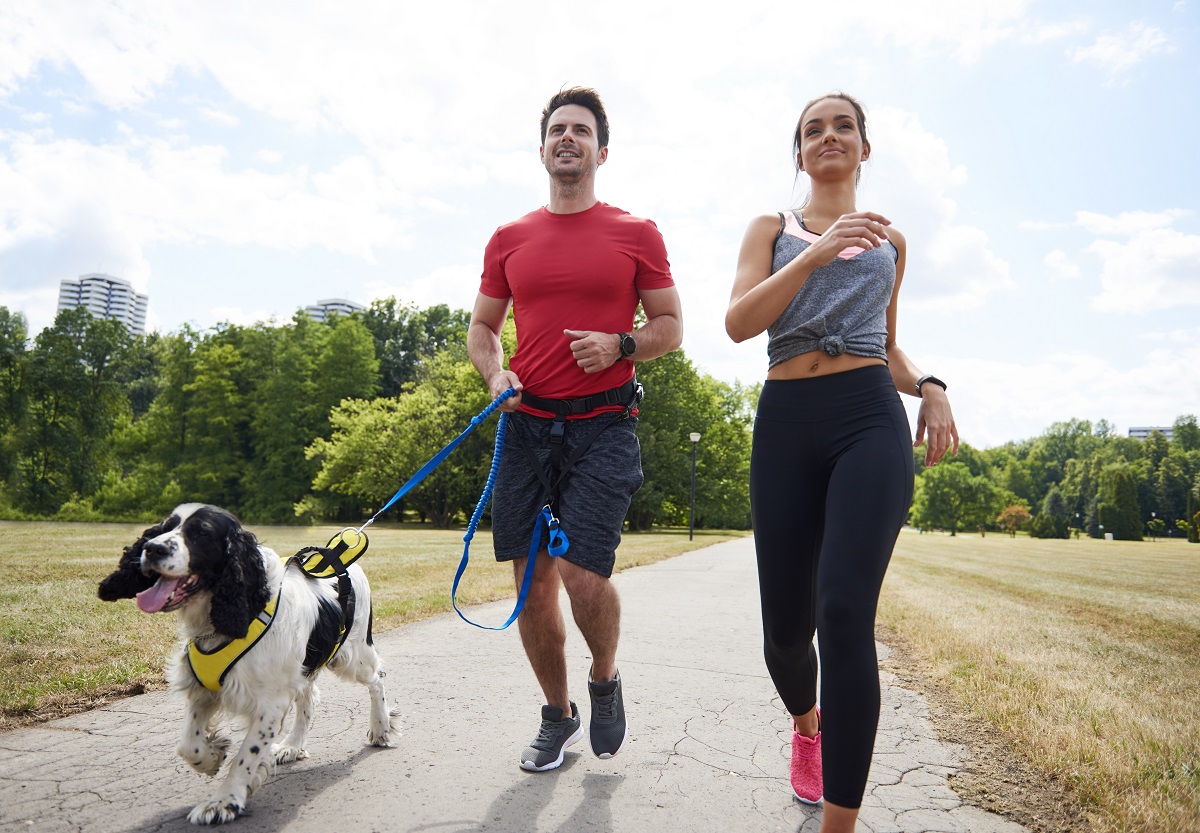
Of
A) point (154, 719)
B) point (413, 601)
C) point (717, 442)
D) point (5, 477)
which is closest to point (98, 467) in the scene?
point (5, 477)

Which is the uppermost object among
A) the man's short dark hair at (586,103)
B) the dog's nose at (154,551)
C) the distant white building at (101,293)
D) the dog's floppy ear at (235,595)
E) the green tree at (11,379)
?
the distant white building at (101,293)

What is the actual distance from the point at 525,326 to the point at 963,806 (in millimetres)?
2686

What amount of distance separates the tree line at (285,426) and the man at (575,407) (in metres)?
34.5

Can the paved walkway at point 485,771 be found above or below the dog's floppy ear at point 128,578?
below

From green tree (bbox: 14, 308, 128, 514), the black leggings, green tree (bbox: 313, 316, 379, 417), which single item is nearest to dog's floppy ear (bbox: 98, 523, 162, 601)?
the black leggings

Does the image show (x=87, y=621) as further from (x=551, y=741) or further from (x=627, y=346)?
(x=627, y=346)

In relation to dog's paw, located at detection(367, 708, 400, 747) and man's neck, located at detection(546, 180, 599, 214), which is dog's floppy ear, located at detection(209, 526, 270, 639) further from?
man's neck, located at detection(546, 180, 599, 214)

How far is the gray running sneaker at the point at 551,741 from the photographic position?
10.7 ft

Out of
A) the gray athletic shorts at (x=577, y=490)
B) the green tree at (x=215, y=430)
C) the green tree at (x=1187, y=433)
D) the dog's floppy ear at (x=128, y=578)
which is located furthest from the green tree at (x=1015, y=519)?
the dog's floppy ear at (x=128, y=578)

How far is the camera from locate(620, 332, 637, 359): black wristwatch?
3414 millimetres

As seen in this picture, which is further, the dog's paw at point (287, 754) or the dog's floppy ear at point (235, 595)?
the dog's paw at point (287, 754)

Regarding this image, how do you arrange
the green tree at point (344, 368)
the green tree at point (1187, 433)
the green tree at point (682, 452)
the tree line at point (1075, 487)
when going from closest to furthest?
the green tree at point (682, 452) < the green tree at point (344, 368) < the tree line at point (1075, 487) < the green tree at point (1187, 433)

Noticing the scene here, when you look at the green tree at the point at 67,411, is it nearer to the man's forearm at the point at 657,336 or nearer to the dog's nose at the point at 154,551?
the dog's nose at the point at 154,551

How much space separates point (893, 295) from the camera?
316 cm
